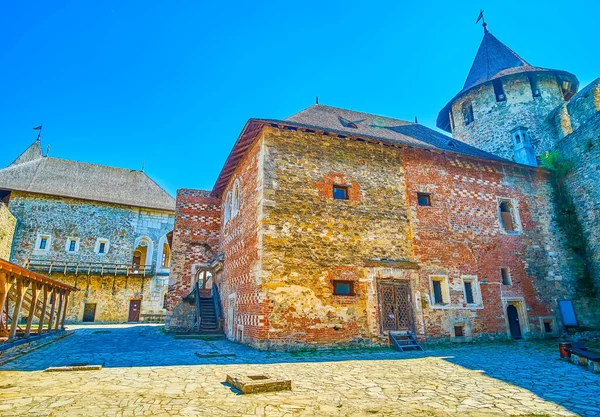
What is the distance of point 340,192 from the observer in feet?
39.8

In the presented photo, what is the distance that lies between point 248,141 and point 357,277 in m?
6.33

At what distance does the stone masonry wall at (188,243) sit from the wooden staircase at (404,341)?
9.26 m

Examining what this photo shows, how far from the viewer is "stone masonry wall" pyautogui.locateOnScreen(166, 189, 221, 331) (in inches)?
637

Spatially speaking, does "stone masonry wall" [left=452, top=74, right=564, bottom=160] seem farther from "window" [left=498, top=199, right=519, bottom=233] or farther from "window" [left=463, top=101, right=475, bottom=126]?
"window" [left=498, top=199, right=519, bottom=233]

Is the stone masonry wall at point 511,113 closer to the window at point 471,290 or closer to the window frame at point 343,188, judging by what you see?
the window at point 471,290

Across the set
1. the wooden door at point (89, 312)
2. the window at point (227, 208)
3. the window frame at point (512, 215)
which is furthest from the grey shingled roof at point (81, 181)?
the window frame at point (512, 215)

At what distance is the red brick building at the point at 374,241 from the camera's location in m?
10.6

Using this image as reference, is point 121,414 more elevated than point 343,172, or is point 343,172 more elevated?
point 343,172

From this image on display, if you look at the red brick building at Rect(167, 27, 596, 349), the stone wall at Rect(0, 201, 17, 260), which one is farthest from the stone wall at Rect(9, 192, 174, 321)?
the red brick building at Rect(167, 27, 596, 349)

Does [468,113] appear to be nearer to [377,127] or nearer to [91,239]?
[377,127]

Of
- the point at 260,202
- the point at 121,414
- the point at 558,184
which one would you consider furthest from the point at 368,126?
the point at 121,414

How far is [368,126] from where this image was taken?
49.0 ft

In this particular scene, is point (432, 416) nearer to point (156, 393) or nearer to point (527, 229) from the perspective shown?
point (156, 393)

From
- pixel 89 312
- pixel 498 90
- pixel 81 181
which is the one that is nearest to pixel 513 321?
pixel 498 90
